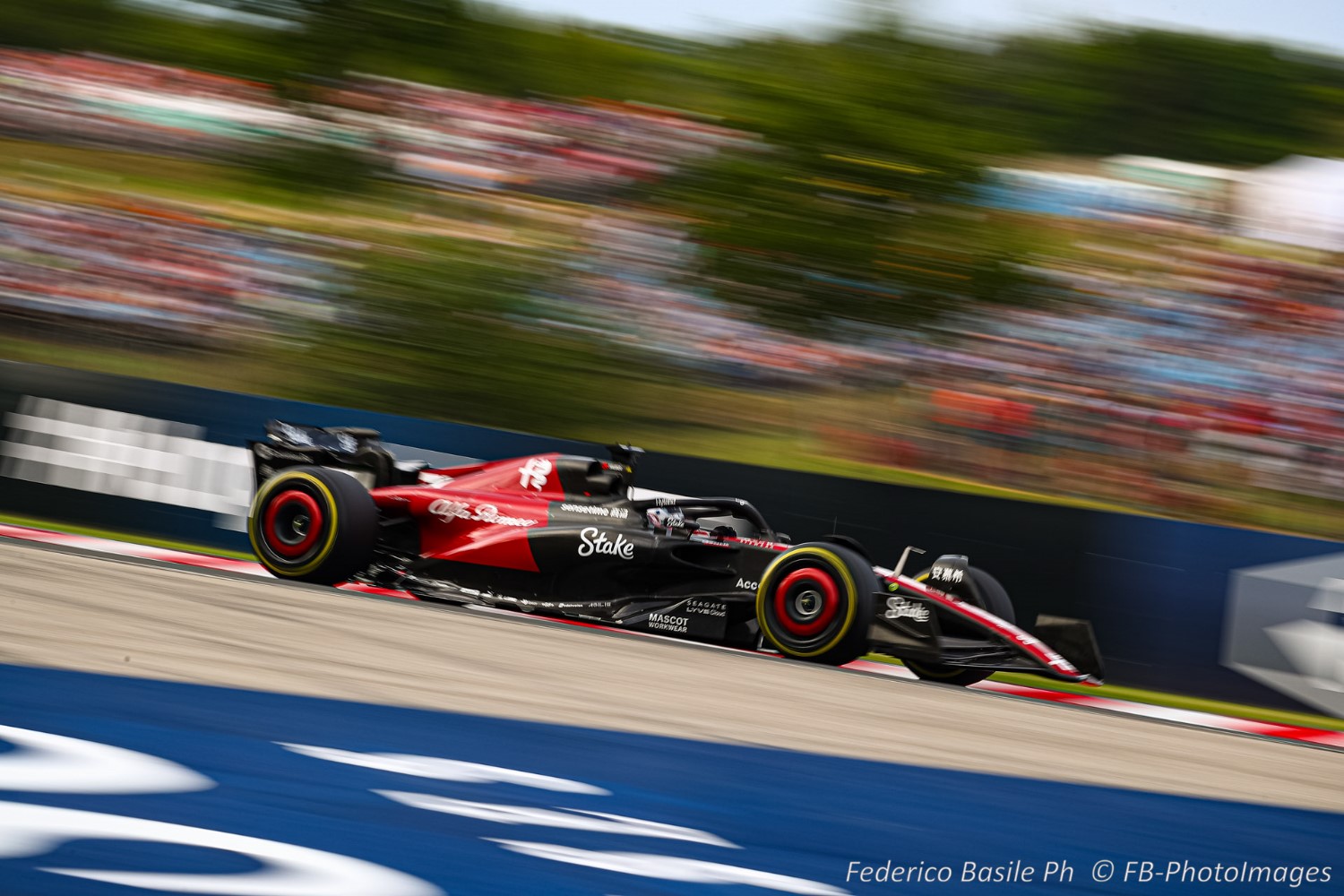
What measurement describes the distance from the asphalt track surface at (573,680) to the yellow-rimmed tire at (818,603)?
150 mm

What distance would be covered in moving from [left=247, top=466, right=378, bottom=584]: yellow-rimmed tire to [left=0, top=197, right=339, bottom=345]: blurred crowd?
7.04 metres

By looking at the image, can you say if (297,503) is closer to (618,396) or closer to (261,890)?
(261,890)

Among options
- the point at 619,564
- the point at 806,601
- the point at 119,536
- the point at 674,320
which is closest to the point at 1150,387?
the point at 674,320

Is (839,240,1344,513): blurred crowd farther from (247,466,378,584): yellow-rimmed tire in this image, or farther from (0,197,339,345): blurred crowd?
(0,197,339,345): blurred crowd

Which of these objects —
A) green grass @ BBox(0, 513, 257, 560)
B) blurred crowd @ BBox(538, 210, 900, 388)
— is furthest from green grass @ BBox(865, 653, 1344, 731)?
blurred crowd @ BBox(538, 210, 900, 388)

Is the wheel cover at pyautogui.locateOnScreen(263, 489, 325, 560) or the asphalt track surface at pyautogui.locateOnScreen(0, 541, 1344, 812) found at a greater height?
the wheel cover at pyautogui.locateOnScreen(263, 489, 325, 560)

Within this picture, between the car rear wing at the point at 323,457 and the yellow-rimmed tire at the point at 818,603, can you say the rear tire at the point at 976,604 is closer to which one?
the yellow-rimmed tire at the point at 818,603

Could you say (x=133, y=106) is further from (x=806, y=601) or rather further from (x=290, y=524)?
(x=806, y=601)

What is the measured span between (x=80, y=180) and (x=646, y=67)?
6.85 metres

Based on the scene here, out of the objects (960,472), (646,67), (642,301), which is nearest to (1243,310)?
(960,472)

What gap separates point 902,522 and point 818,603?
5.04 feet

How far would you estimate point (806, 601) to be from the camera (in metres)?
6.04

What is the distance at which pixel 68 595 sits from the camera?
5082mm

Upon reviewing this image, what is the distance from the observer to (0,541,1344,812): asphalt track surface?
3.99 m
